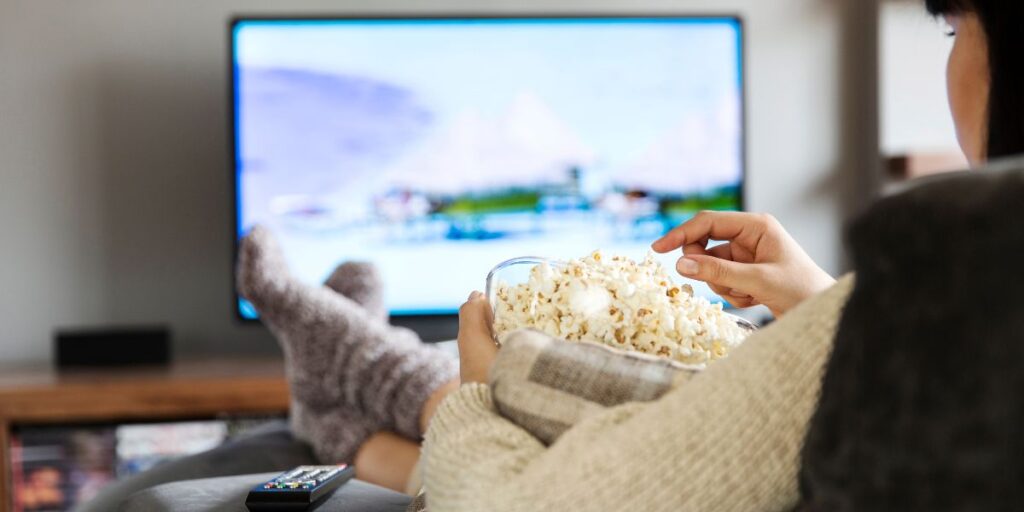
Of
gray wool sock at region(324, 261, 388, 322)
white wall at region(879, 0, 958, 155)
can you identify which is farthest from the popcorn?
Result: white wall at region(879, 0, 958, 155)

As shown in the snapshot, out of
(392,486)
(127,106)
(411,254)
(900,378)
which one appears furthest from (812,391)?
(127,106)

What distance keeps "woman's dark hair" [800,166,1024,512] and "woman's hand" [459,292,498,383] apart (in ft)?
1.18

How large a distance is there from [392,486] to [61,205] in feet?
5.04

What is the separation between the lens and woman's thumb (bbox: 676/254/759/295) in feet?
3.01

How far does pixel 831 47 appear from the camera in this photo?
3008 mm

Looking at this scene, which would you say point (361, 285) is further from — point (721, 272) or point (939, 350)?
point (939, 350)

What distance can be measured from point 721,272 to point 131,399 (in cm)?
178

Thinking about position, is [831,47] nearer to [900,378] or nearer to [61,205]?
[61,205]

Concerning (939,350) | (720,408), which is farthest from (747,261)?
(939,350)

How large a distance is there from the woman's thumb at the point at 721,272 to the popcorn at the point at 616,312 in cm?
7

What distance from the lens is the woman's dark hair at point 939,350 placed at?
1.38ft

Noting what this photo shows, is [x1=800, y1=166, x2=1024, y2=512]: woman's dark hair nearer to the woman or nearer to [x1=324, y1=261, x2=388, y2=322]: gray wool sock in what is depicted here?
the woman

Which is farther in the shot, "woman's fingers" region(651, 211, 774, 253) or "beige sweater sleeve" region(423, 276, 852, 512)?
"woman's fingers" region(651, 211, 774, 253)

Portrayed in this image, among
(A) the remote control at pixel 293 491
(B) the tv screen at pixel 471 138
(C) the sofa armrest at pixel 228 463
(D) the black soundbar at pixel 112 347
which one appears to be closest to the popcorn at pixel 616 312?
(A) the remote control at pixel 293 491
